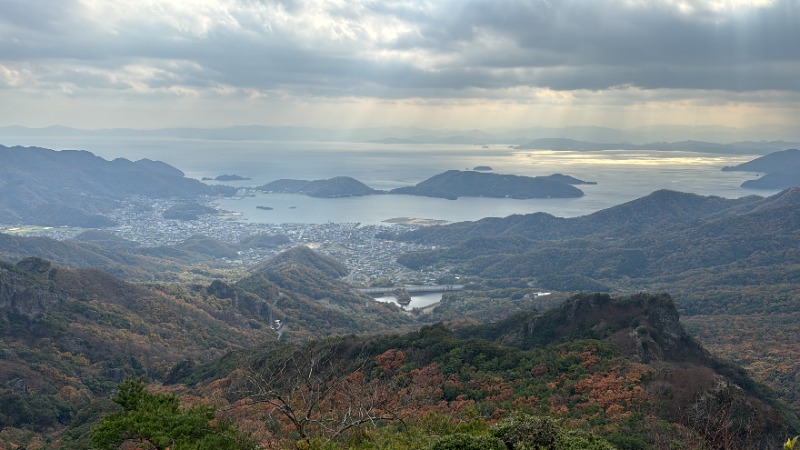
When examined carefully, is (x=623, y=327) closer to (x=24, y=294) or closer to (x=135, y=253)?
(x=24, y=294)

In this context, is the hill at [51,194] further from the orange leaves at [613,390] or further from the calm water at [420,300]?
the orange leaves at [613,390]

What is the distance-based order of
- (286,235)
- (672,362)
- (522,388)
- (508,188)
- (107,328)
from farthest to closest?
(508,188) < (286,235) < (107,328) < (672,362) < (522,388)

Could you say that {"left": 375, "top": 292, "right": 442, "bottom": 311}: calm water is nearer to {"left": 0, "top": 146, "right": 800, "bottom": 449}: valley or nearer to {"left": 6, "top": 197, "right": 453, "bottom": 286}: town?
{"left": 0, "top": 146, "right": 800, "bottom": 449}: valley

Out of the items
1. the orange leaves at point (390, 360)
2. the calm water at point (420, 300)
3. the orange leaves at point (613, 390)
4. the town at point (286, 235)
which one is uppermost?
the orange leaves at point (613, 390)

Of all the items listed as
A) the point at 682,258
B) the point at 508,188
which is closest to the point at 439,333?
the point at 682,258

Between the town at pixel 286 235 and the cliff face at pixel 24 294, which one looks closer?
the cliff face at pixel 24 294

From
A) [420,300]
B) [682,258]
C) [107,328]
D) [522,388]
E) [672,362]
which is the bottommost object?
[420,300]

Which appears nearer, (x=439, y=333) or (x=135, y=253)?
(x=439, y=333)

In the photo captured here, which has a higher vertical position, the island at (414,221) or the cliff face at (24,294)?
the cliff face at (24,294)

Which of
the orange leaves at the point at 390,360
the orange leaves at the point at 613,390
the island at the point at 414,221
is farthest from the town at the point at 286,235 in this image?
the orange leaves at the point at 613,390
